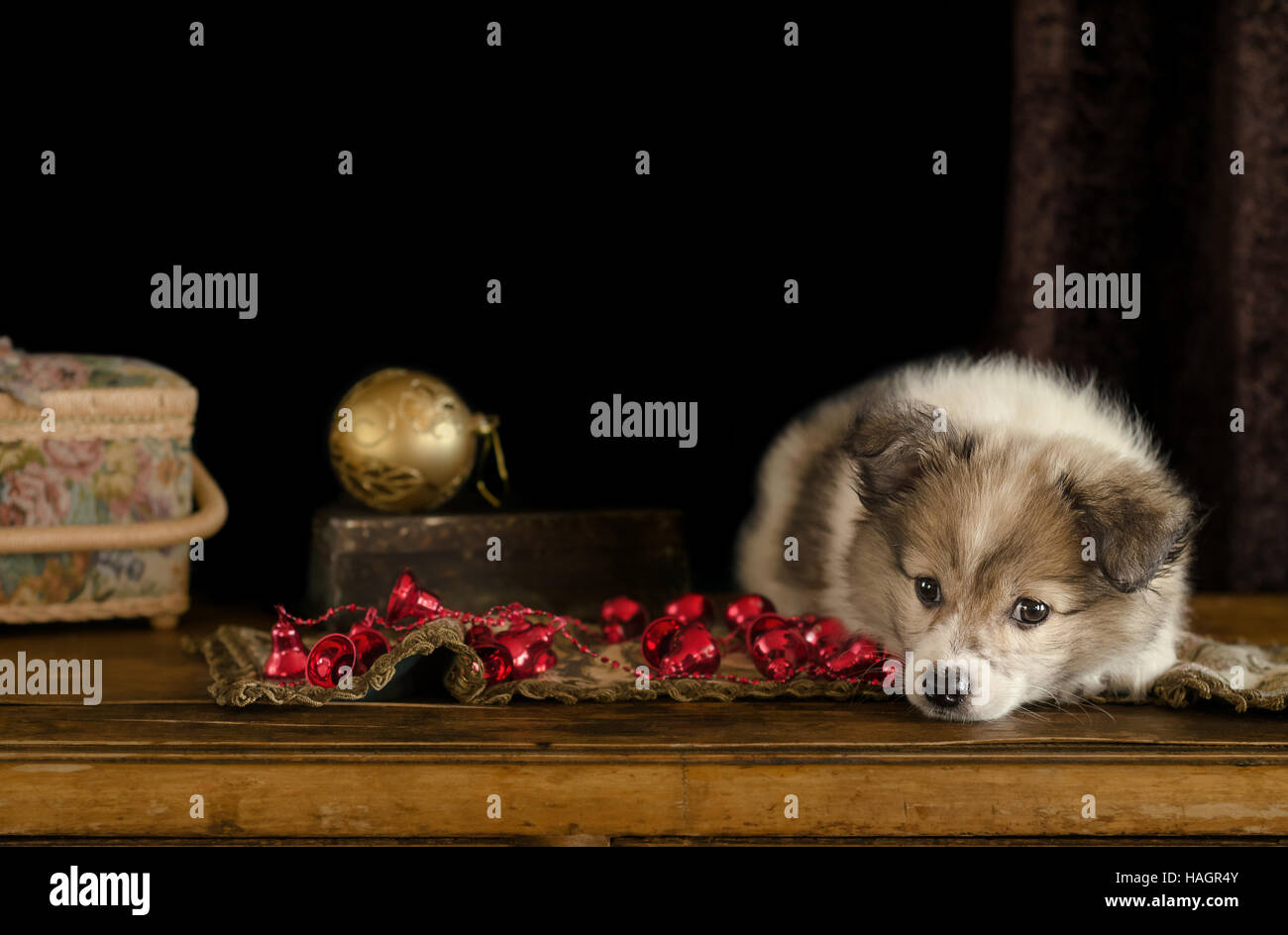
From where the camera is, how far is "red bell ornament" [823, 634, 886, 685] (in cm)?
247

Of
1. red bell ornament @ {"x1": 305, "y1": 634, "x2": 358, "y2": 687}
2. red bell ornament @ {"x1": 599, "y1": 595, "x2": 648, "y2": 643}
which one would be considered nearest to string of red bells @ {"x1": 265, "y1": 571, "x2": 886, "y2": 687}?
red bell ornament @ {"x1": 305, "y1": 634, "x2": 358, "y2": 687}

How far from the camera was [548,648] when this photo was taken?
2527 millimetres

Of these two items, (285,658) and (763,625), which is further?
(763,625)

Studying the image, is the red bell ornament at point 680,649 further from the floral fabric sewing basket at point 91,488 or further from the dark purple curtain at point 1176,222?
the dark purple curtain at point 1176,222

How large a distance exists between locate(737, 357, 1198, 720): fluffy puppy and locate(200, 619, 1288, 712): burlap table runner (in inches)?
4.0

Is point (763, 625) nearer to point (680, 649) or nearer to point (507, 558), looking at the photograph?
point (680, 649)

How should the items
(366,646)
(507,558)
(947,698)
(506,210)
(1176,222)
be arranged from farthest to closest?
(506,210), (1176,222), (507,558), (366,646), (947,698)

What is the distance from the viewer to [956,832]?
2.02m

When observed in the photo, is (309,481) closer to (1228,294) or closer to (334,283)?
(334,283)

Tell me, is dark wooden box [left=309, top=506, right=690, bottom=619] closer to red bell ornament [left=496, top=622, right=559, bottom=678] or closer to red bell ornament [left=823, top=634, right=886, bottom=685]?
red bell ornament [left=496, top=622, right=559, bottom=678]

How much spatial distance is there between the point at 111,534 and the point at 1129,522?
7.47 feet

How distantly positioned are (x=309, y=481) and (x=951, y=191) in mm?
2212

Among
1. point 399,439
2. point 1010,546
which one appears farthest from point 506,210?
point 1010,546

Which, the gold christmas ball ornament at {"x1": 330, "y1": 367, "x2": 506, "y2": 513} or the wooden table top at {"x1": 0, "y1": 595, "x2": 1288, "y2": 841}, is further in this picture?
the gold christmas ball ornament at {"x1": 330, "y1": 367, "x2": 506, "y2": 513}
